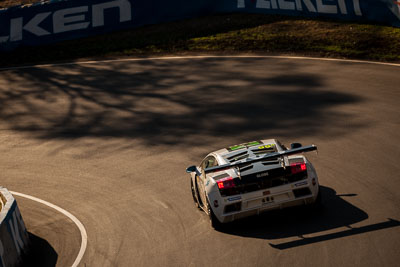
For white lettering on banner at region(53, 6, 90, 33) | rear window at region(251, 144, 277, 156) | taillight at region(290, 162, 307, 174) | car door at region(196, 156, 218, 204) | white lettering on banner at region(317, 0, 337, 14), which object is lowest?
car door at region(196, 156, 218, 204)

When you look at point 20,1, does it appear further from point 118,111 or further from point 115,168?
point 115,168

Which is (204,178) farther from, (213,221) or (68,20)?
(68,20)

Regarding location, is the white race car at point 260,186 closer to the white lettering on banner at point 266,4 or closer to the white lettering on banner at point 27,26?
the white lettering on banner at point 266,4

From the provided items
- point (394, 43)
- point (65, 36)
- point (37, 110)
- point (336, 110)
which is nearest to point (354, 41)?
point (394, 43)

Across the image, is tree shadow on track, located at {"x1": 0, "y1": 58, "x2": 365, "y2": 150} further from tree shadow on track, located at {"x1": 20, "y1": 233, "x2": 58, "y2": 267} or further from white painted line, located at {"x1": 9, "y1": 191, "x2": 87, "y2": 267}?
tree shadow on track, located at {"x1": 20, "y1": 233, "x2": 58, "y2": 267}

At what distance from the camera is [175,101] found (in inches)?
840

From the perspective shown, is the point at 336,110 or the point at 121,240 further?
the point at 336,110

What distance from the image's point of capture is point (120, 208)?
43.5 feet

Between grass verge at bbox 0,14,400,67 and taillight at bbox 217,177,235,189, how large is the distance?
14651 mm

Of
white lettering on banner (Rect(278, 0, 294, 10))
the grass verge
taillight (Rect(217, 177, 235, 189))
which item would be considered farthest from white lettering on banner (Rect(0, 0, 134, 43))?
taillight (Rect(217, 177, 235, 189))

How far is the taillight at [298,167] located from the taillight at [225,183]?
112 cm

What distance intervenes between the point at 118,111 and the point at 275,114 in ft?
19.0

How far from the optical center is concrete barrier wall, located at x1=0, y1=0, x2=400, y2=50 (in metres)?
30.6

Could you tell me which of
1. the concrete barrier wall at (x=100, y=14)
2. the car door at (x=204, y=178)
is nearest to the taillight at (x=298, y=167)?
the car door at (x=204, y=178)
